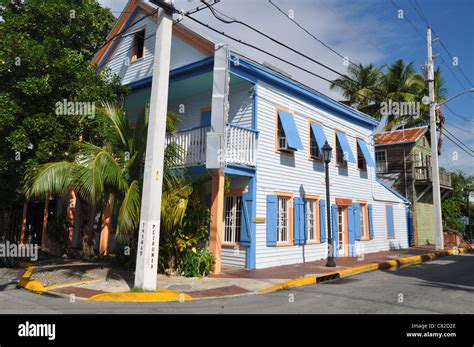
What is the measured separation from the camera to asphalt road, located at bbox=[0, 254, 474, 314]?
22.2ft

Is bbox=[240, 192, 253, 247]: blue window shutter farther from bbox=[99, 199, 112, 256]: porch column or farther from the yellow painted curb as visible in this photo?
bbox=[99, 199, 112, 256]: porch column

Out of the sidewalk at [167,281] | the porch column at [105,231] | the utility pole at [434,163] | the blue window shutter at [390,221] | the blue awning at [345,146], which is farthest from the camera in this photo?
the blue window shutter at [390,221]

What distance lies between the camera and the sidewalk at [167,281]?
8102 mm

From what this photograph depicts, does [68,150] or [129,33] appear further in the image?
[129,33]

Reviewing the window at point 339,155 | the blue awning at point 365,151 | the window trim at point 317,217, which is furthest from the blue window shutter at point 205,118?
the blue awning at point 365,151

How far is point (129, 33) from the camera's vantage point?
52.2 feet

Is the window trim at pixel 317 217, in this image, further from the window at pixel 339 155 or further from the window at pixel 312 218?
the window at pixel 339 155

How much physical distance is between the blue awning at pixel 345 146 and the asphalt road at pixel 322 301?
748cm

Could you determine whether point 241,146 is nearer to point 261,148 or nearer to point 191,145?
point 261,148

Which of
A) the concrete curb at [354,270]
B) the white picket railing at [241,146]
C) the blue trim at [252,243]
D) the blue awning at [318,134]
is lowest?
the concrete curb at [354,270]
